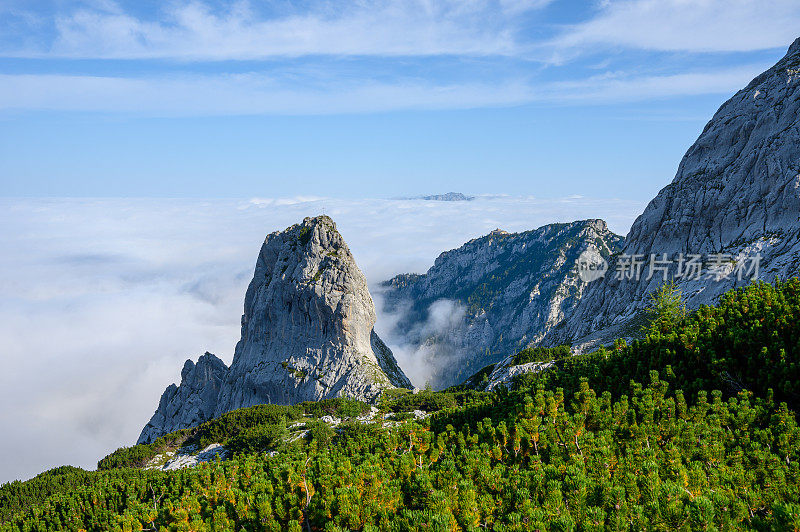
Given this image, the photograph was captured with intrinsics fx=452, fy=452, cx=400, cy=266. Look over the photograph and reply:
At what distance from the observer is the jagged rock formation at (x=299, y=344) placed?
106625 millimetres

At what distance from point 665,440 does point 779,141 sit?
9507cm

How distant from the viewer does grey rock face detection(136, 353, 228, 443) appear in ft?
384

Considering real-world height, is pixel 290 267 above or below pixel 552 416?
above

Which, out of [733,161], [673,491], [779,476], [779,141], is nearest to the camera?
[673,491]

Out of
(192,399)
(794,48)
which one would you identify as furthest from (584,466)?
(794,48)

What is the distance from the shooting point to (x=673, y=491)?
1015 centimetres

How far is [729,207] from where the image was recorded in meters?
86.4

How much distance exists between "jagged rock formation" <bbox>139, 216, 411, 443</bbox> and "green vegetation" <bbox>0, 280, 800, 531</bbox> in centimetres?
8002

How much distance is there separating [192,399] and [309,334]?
126ft

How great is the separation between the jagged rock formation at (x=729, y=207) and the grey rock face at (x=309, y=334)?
164ft

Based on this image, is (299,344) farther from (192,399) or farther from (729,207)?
(729,207)

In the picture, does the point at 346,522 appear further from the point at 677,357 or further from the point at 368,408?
the point at 368,408

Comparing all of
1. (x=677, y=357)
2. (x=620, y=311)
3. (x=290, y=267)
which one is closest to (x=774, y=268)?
(x=620, y=311)

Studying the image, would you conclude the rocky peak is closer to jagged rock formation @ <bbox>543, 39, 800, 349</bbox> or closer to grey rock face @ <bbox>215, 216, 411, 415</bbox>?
jagged rock formation @ <bbox>543, 39, 800, 349</bbox>
